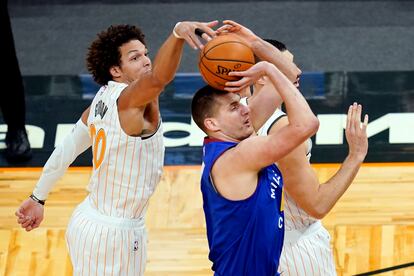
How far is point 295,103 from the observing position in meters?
3.99

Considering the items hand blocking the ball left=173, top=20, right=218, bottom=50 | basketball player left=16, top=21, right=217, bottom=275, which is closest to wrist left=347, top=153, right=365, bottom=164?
hand blocking the ball left=173, top=20, right=218, bottom=50

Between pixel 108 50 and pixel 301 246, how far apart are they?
1504 millimetres

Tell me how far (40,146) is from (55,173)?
7.50 feet

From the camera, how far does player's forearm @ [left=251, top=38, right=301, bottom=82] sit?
4348 mm

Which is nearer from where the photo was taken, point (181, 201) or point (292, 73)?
point (292, 73)

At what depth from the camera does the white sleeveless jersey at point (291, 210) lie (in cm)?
472

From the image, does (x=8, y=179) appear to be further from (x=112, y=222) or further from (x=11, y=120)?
(x=112, y=222)

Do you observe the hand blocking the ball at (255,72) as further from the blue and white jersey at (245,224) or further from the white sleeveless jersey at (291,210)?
the white sleeveless jersey at (291,210)

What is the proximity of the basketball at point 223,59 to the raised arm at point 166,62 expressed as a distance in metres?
0.06

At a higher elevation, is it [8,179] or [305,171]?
[305,171]

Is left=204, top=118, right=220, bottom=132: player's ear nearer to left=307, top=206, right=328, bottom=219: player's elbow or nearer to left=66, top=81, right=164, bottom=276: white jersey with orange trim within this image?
left=307, top=206, right=328, bottom=219: player's elbow

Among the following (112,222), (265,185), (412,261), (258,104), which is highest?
(258,104)

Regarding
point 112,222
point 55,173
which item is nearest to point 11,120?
point 55,173

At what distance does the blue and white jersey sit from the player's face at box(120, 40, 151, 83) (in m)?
1.06
